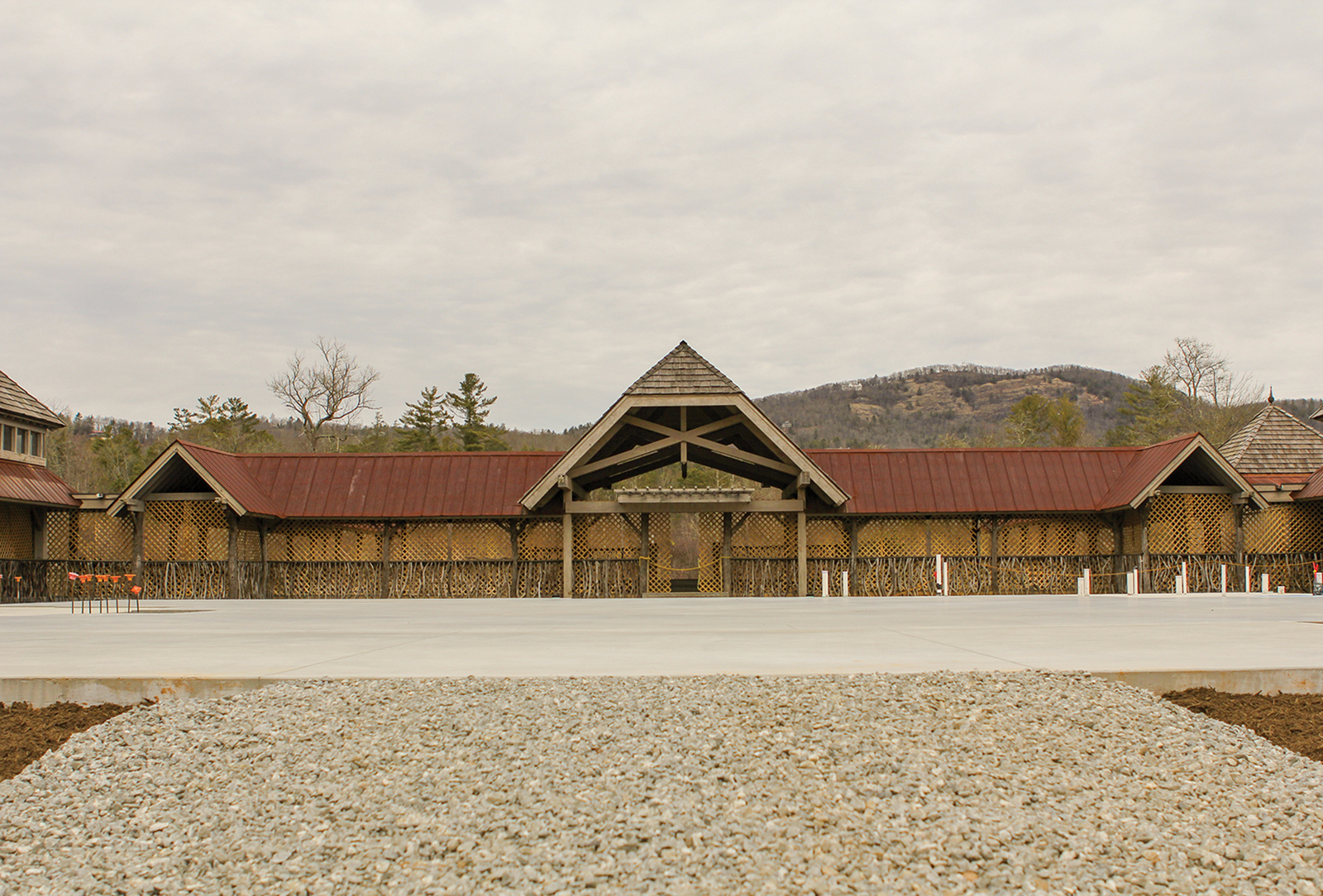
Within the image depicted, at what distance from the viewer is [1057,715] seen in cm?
534

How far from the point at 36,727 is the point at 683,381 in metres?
14.7

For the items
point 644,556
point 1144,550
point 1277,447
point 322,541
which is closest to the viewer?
point 1144,550

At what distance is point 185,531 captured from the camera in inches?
870

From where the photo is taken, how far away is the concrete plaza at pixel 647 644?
650 centimetres

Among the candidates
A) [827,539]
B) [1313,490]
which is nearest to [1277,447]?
[1313,490]

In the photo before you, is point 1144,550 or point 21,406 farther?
point 21,406

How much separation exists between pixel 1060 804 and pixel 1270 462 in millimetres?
24463

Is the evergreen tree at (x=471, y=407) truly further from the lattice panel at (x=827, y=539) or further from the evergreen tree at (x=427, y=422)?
the lattice panel at (x=827, y=539)

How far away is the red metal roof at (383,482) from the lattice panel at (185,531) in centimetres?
111

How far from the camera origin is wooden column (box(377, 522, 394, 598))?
22.0m

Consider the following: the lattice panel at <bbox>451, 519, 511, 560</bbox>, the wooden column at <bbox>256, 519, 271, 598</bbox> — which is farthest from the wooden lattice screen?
the lattice panel at <bbox>451, 519, 511, 560</bbox>

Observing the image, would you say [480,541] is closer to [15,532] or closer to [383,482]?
[383,482]

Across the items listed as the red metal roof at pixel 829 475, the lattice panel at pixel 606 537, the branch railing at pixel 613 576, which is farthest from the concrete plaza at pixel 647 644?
the red metal roof at pixel 829 475

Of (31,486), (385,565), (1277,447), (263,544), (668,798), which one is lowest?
(668,798)
